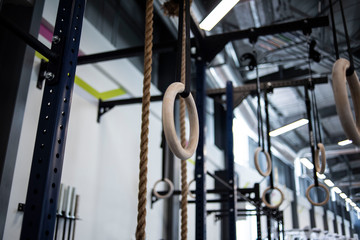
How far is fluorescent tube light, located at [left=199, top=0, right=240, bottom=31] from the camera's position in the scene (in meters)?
2.16

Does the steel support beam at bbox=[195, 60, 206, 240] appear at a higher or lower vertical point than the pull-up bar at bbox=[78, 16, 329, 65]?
lower

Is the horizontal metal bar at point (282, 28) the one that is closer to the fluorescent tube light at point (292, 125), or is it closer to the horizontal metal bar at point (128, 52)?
the horizontal metal bar at point (128, 52)

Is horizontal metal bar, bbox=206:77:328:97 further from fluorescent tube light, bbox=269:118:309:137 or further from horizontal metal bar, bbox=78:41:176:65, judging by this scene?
horizontal metal bar, bbox=78:41:176:65

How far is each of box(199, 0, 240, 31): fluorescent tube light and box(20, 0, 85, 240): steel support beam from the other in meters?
0.94

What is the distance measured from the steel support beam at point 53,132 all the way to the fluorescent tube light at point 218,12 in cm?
94

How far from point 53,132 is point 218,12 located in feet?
4.54

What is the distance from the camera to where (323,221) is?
1451cm

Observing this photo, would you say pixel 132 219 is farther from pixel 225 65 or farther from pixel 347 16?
pixel 347 16

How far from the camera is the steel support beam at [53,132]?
1195 mm

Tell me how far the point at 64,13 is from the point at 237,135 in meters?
7.26

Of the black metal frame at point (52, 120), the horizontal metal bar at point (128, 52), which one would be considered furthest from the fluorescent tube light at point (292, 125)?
the black metal frame at point (52, 120)

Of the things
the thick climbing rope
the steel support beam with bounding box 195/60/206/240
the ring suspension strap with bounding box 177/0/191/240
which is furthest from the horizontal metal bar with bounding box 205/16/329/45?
the thick climbing rope

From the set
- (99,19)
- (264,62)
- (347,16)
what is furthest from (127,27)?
(347,16)

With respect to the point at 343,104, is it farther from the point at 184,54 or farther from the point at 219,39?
the point at 219,39
